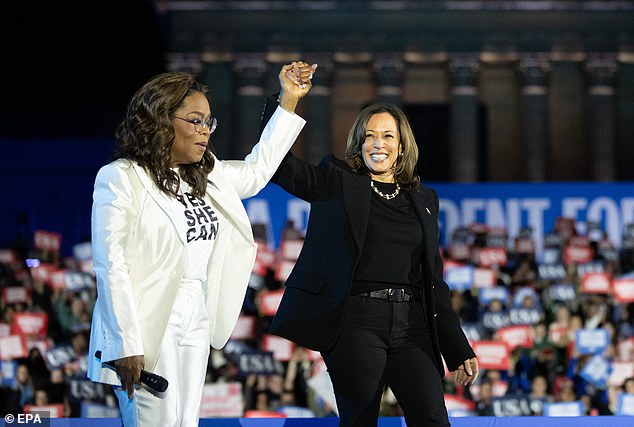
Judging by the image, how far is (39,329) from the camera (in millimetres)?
10516

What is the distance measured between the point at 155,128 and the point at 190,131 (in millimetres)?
116

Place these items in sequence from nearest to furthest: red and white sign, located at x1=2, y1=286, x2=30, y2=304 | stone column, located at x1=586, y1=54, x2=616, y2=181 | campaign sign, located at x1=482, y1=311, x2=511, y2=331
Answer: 1. campaign sign, located at x1=482, y1=311, x2=511, y2=331
2. red and white sign, located at x1=2, y1=286, x2=30, y2=304
3. stone column, located at x1=586, y1=54, x2=616, y2=181

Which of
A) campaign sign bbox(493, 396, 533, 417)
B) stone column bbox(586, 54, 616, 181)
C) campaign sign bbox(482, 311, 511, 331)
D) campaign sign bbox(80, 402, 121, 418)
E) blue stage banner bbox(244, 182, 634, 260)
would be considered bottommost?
campaign sign bbox(80, 402, 121, 418)

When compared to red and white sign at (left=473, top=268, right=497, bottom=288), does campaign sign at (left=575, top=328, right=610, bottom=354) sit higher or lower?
lower

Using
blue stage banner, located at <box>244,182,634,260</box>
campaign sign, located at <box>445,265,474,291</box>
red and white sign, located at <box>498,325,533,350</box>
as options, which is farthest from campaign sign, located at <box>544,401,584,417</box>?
blue stage banner, located at <box>244,182,634,260</box>

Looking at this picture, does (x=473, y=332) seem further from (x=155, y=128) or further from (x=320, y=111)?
(x=320, y=111)

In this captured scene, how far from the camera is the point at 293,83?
3.93 metres

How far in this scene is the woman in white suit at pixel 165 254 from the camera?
3.18 m

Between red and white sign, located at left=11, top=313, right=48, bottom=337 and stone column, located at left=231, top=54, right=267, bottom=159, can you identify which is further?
stone column, located at left=231, top=54, right=267, bottom=159

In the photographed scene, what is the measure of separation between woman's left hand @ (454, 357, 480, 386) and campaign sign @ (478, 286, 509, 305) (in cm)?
703

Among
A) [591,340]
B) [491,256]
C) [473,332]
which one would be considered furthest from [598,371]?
[491,256]

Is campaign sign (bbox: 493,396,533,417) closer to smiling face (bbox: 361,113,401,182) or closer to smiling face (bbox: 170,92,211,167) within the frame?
smiling face (bbox: 361,113,401,182)

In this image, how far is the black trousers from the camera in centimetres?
364

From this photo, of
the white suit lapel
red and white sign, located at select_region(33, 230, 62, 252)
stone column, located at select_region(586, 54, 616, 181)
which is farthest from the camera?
stone column, located at select_region(586, 54, 616, 181)
